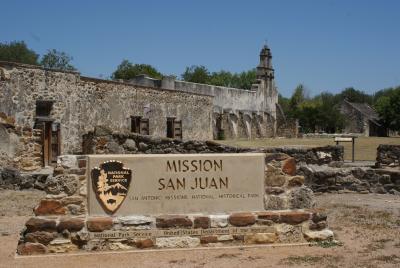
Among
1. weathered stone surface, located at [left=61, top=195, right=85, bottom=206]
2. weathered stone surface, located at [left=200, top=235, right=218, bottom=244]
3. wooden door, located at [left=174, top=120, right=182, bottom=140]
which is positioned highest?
wooden door, located at [left=174, top=120, right=182, bottom=140]

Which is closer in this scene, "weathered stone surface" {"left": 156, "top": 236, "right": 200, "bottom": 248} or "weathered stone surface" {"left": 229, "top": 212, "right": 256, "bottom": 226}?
"weathered stone surface" {"left": 156, "top": 236, "right": 200, "bottom": 248}

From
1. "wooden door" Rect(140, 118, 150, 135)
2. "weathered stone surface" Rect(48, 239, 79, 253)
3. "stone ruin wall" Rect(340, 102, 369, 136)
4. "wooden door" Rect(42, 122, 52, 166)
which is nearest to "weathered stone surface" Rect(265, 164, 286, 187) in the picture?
"weathered stone surface" Rect(48, 239, 79, 253)

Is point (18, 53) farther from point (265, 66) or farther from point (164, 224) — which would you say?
point (164, 224)

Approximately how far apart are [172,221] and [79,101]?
15.9 m

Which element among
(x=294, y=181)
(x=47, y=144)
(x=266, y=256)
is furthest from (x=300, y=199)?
(x=47, y=144)

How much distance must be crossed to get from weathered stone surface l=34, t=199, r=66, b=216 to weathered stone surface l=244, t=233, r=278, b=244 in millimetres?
2361

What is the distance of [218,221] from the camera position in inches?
278

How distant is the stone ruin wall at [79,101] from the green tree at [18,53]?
3658 cm

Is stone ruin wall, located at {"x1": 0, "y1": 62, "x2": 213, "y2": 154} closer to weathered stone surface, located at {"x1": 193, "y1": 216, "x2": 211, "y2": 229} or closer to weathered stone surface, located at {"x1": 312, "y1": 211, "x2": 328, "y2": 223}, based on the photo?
weathered stone surface, located at {"x1": 193, "y1": 216, "x2": 211, "y2": 229}

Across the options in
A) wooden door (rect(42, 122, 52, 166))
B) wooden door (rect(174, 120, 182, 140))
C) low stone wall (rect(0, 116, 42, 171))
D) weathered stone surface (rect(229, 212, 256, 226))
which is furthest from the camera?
wooden door (rect(174, 120, 182, 140))

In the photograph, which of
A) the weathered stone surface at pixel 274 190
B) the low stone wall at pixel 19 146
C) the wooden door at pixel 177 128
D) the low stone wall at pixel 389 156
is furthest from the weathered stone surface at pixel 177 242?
the wooden door at pixel 177 128

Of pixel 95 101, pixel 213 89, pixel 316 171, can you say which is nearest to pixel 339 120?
pixel 213 89

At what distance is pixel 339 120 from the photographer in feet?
201

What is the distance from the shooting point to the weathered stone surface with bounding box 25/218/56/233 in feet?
21.7
